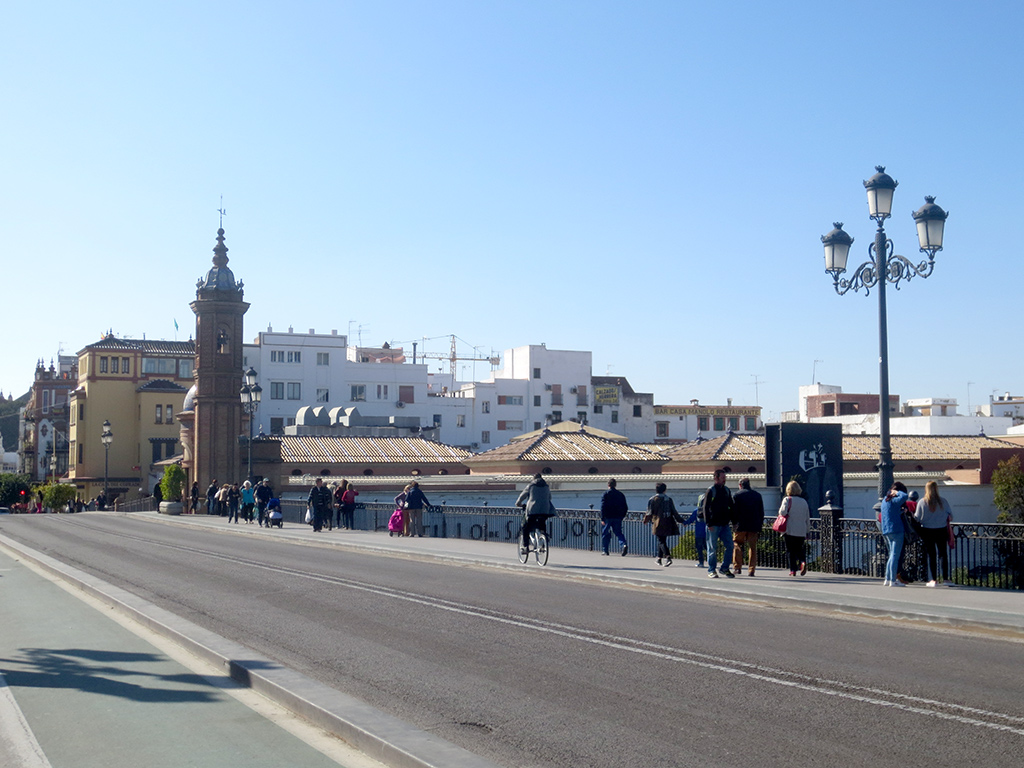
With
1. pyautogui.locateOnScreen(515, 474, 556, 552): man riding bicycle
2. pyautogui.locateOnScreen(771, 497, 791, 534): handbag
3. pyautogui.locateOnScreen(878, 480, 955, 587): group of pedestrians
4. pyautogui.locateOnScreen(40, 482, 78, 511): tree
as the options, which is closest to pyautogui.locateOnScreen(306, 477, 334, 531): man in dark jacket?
pyautogui.locateOnScreen(515, 474, 556, 552): man riding bicycle

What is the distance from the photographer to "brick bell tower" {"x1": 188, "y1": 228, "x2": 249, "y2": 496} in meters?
53.8

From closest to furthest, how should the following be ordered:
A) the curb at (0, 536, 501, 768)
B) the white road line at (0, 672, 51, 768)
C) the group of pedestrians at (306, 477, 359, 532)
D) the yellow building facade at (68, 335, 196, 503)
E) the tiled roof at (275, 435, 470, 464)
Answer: the curb at (0, 536, 501, 768) → the white road line at (0, 672, 51, 768) → the group of pedestrians at (306, 477, 359, 532) → the tiled roof at (275, 435, 470, 464) → the yellow building facade at (68, 335, 196, 503)

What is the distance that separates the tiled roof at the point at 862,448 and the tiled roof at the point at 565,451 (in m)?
2.24

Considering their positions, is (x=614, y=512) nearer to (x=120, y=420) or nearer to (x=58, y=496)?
(x=58, y=496)

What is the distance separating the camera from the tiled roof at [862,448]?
5031cm

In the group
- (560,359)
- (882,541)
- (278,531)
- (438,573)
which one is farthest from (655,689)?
(560,359)

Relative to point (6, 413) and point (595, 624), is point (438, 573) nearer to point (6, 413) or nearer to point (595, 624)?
point (595, 624)

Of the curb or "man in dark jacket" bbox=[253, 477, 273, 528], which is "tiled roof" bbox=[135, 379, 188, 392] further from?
the curb

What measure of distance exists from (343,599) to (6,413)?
602 feet

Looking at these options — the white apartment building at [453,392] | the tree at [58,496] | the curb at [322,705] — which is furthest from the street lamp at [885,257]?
the white apartment building at [453,392]

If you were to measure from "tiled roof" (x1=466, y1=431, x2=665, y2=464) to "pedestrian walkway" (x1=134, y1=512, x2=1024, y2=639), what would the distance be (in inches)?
1042

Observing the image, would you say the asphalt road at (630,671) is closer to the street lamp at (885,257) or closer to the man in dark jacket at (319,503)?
the street lamp at (885,257)

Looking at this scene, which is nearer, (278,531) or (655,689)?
(655,689)

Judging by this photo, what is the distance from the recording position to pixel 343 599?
14555 millimetres
